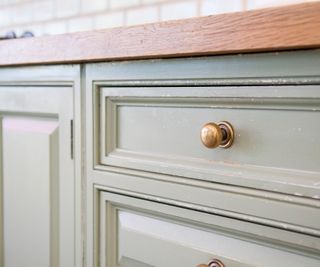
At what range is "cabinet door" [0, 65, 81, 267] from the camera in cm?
77

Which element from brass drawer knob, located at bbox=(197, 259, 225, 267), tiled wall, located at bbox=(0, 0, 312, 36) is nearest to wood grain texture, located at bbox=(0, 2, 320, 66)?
brass drawer knob, located at bbox=(197, 259, 225, 267)

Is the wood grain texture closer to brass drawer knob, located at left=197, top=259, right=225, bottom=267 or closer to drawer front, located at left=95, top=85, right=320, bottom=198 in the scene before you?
drawer front, located at left=95, top=85, right=320, bottom=198

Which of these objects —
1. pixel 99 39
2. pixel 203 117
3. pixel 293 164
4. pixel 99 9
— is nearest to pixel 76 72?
pixel 99 39

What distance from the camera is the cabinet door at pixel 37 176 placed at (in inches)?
30.2

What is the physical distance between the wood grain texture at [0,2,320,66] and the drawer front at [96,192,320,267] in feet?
0.69

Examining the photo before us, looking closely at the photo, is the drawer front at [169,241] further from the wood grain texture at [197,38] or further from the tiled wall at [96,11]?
the tiled wall at [96,11]

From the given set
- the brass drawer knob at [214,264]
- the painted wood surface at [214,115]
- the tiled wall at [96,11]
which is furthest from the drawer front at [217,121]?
the tiled wall at [96,11]

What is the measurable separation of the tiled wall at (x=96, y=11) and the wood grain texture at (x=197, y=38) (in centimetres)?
46

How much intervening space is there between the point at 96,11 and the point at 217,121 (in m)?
0.95

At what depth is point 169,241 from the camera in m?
0.62

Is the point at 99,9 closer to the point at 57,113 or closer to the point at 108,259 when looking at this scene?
the point at 57,113

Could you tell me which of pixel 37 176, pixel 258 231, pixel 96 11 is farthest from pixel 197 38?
pixel 96 11

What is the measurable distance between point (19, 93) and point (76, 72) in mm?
182

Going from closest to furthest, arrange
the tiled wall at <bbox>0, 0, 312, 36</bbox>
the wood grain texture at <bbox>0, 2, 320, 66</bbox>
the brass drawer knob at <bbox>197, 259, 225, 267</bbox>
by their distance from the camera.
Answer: the wood grain texture at <bbox>0, 2, 320, 66</bbox> < the brass drawer knob at <bbox>197, 259, 225, 267</bbox> < the tiled wall at <bbox>0, 0, 312, 36</bbox>
